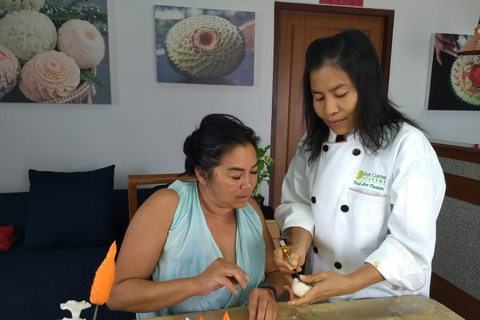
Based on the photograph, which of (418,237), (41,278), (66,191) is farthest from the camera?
(66,191)

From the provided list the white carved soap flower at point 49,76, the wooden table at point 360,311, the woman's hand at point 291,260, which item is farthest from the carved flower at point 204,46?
the wooden table at point 360,311

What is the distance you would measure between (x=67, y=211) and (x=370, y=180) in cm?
212

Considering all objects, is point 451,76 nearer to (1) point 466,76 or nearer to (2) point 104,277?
(1) point 466,76

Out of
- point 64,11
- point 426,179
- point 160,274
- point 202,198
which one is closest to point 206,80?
point 64,11

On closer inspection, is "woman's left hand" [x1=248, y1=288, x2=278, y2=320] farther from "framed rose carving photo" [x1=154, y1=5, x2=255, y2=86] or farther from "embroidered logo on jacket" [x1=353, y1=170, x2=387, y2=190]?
"framed rose carving photo" [x1=154, y1=5, x2=255, y2=86]

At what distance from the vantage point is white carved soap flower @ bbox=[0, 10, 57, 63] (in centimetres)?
249

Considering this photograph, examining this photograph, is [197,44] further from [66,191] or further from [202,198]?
[202,198]

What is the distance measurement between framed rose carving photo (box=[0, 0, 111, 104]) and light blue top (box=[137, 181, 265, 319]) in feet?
6.05

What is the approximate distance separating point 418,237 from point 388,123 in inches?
13.6

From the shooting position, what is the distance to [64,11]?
8.34 ft

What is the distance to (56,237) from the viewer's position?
2381mm

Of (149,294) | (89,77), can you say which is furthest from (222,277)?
(89,77)

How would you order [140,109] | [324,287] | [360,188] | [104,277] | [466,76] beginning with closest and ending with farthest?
[104,277]
[324,287]
[360,188]
[140,109]
[466,76]

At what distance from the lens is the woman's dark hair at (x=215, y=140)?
1.15 meters
